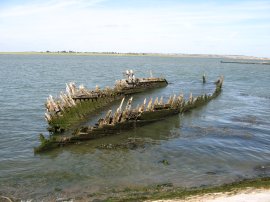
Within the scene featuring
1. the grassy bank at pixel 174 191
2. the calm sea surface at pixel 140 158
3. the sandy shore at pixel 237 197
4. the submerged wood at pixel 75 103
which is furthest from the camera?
the submerged wood at pixel 75 103

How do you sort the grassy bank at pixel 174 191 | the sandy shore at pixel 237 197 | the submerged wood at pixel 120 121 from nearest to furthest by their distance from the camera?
the sandy shore at pixel 237 197, the grassy bank at pixel 174 191, the submerged wood at pixel 120 121

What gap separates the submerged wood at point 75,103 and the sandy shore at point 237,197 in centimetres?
1210

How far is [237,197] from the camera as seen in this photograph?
11.8 m

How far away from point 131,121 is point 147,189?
9511 millimetres

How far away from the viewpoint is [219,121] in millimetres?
27141

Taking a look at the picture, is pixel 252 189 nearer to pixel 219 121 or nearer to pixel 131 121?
pixel 131 121

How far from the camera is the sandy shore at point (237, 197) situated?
11516 mm

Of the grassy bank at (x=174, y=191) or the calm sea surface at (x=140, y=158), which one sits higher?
the grassy bank at (x=174, y=191)

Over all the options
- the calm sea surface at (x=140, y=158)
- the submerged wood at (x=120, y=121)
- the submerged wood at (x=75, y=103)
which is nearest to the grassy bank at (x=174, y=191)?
the calm sea surface at (x=140, y=158)

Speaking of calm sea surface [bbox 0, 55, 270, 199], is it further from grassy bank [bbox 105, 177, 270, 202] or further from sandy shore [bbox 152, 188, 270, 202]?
sandy shore [bbox 152, 188, 270, 202]

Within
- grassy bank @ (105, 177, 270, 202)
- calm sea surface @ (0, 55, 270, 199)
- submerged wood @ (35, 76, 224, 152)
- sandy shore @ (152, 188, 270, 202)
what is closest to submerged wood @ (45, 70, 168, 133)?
calm sea surface @ (0, 55, 270, 199)

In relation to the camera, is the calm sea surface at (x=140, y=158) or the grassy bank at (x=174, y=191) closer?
the grassy bank at (x=174, y=191)

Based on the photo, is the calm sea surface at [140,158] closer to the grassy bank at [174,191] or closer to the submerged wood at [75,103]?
the grassy bank at [174,191]

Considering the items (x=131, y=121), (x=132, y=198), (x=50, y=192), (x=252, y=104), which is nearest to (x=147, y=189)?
(x=132, y=198)
